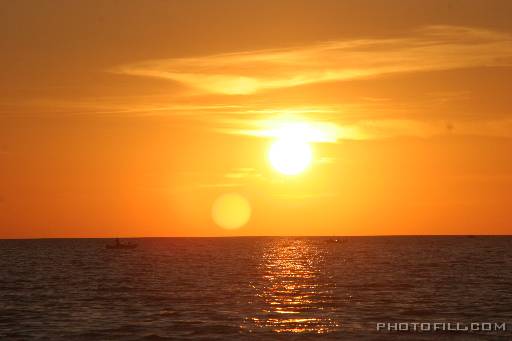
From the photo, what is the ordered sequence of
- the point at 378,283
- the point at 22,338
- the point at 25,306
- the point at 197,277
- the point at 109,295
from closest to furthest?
the point at 22,338
the point at 25,306
the point at 109,295
the point at 378,283
the point at 197,277

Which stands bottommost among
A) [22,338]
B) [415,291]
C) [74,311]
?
[22,338]

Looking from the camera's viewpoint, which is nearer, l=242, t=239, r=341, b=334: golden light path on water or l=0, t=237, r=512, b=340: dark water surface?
l=0, t=237, r=512, b=340: dark water surface

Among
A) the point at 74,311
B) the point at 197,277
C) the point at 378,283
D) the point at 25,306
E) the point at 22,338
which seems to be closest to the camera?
the point at 22,338

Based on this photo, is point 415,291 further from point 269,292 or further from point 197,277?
point 197,277

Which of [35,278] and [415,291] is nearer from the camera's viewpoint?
[415,291]

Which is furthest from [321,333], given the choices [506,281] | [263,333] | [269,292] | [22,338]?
[506,281]

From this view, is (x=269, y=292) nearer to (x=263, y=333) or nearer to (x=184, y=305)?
(x=184, y=305)

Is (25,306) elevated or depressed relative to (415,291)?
depressed

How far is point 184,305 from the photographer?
69.4m

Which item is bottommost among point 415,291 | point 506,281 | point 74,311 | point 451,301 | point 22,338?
point 22,338

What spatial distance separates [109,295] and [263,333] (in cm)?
3250

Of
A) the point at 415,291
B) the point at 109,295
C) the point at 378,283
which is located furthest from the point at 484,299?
the point at 109,295

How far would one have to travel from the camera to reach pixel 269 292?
8219 cm

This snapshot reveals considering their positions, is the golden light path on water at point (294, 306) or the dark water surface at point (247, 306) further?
the golden light path on water at point (294, 306)
